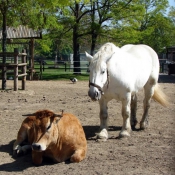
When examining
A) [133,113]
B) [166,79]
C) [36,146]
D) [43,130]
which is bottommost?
[166,79]

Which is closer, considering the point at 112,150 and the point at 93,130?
the point at 112,150

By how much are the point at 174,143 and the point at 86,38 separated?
22665 mm

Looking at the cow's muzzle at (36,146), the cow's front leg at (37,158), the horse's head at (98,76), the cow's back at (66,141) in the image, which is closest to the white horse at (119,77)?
the horse's head at (98,76)

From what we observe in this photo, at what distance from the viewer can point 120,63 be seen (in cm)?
639

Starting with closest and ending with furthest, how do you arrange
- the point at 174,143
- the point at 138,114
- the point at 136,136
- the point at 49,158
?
the point at 49,158, the point at 174,143, the point at 136,136, the point at 138,114

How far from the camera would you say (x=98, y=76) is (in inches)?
230

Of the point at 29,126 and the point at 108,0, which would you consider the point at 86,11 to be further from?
the point at 29,126

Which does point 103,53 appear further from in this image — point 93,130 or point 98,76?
point 93,130

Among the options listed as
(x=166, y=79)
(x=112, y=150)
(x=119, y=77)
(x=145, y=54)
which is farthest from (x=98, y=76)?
(x=166, y=79)

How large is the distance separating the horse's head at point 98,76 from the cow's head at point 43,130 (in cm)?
109

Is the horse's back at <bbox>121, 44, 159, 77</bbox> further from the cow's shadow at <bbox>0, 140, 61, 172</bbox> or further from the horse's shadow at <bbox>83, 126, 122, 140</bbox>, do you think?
the cow's shadow at <bbox>0, 140, 61, 172</bbox>

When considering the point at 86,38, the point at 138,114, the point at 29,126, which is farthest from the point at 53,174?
the point at 86,38

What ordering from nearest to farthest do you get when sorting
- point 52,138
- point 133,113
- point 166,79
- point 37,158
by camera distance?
point 52,138 → point 37,158 → point 133,113 → point 166,79

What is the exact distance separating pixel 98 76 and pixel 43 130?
163cm
